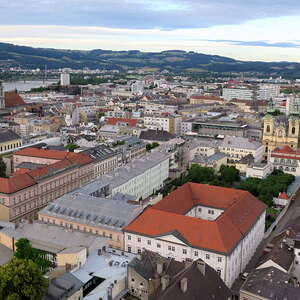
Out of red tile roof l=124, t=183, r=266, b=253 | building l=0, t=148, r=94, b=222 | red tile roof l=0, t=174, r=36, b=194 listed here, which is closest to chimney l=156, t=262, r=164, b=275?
red tile roof l=124, t=183, r=266, b=253

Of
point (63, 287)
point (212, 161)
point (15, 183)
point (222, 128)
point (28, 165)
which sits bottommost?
point (63, 287)

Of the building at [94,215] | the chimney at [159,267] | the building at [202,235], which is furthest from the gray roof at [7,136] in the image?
the chimney at [159,267]

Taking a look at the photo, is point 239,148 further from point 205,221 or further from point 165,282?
point 165,282

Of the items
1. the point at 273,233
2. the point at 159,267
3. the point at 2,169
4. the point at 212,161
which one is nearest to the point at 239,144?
the point at 212,161

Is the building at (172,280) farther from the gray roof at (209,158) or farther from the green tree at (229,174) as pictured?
the gray roof at (209,158)

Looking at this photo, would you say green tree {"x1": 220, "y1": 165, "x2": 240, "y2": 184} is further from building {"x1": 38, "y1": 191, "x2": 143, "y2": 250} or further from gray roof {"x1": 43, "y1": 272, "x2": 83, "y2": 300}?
gray roof {"x1": 43, "y1": 272, "x2": 83, "y2": 300}

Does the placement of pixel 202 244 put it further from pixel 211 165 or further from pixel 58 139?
pixel 58 139
